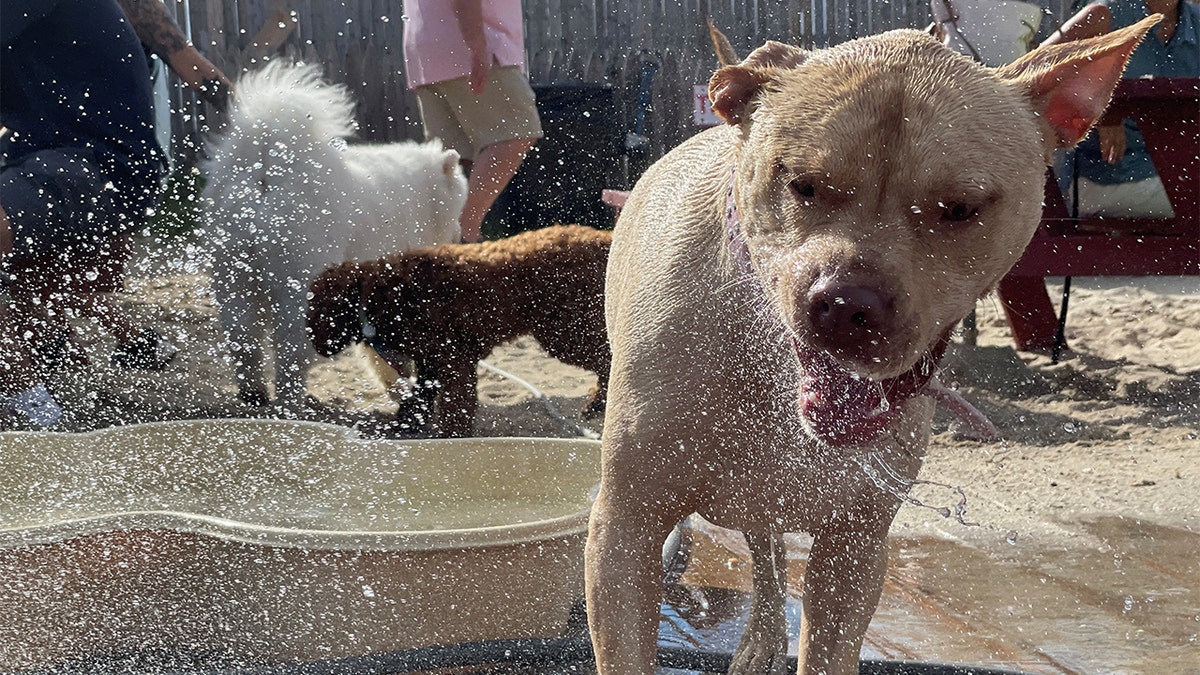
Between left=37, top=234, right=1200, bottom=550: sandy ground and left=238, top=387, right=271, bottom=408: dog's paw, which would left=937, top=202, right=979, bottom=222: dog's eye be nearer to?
left=37, top=234, right=1200, bottom=550: sandy ground

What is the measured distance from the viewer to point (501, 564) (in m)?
2.75

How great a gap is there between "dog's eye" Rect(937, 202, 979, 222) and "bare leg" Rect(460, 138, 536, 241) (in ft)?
15.1

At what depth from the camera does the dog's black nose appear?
5.85 ft

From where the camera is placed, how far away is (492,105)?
20.6ft

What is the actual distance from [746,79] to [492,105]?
14.2 ft

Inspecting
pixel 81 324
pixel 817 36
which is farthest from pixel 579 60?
A: pixel 81 324

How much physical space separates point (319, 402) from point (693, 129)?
14.7 ft

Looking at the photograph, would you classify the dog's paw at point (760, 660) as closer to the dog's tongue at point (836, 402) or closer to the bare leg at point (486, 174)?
the dog's tongue at point (836, 402)

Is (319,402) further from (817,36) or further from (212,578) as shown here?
(817,36)

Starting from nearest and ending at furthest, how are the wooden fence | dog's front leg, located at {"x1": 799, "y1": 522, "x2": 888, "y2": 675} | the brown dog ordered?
dog's front leg, located at {"x1": 799, "y1": 522, "x2": 888, "y2": 675} → the brown dog → the wooden fence

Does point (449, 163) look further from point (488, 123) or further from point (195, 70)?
point (195, 70)

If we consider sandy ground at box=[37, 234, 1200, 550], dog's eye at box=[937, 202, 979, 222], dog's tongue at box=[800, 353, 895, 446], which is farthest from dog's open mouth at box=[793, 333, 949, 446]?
sandy ground at box=[37, 234, 1200, 550]

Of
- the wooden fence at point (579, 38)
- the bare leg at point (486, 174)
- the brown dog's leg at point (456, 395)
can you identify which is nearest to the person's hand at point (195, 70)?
the bare leg at point (486, 174)

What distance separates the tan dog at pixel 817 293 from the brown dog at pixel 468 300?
2.28 metres
